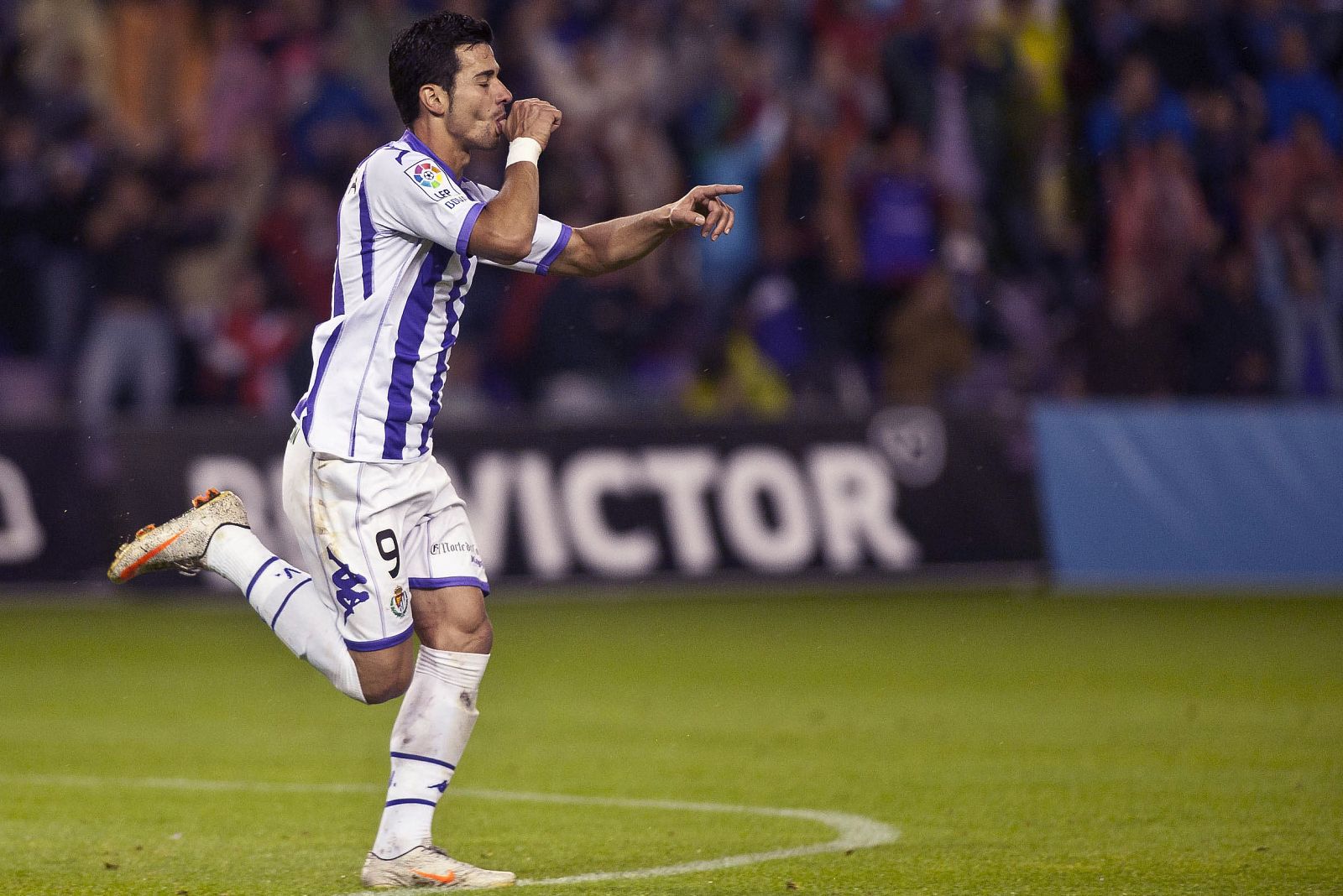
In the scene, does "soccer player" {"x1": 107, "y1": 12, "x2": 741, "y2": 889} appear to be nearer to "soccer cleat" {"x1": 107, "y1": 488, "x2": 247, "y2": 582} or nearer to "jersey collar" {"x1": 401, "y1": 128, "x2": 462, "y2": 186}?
"jersey collar" {"x1": 401, "y1": 128, "x2": 462, "y2": 186}

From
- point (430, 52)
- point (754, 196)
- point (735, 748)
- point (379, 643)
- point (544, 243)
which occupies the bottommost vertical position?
point (735, 748)

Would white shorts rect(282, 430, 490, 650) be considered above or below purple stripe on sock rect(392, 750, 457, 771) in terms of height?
above

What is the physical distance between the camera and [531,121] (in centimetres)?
550

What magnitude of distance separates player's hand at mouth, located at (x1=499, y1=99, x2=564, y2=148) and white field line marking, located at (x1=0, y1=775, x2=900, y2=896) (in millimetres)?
1976

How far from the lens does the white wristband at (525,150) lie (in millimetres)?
5391

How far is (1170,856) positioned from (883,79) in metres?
12.4

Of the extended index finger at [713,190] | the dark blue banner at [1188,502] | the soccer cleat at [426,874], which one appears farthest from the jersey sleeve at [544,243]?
the dark blue banner at [1188,502]

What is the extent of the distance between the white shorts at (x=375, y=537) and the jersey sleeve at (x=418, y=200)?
2.08 ft

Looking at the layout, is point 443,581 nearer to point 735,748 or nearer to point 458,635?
point 458,635

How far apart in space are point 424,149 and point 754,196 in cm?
1161

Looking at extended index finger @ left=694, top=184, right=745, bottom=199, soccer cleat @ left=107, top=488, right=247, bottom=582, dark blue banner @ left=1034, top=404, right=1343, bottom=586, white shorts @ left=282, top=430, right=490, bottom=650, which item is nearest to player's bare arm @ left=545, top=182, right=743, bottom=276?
extended index finger @ left=694, top=184, right=745, bottom=199

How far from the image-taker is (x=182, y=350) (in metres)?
15.7

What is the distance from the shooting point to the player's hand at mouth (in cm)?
547

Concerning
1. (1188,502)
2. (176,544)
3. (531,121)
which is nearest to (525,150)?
(531,121)
